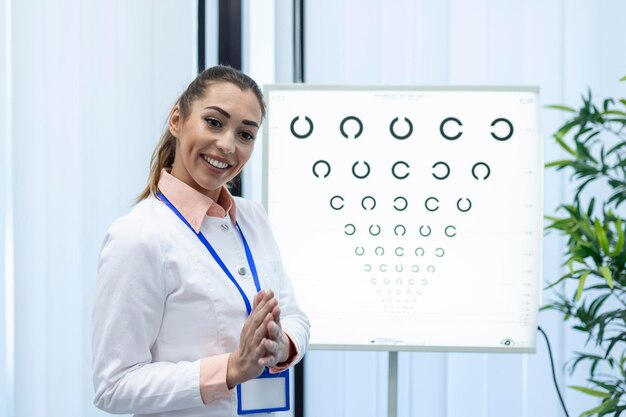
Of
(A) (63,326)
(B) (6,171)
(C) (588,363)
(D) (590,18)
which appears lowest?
(C) (588,363)

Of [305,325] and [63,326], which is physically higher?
[305,325]

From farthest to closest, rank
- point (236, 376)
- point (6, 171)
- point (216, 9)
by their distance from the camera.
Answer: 1. point (216, 9)
2. point (6, 171)
3. point (236, 376)

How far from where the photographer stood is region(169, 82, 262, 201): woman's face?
135cm

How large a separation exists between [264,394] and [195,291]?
0.82 feet

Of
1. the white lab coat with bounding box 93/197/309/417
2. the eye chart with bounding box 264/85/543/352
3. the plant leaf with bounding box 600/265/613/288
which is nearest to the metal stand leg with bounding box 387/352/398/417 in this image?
the eye chart with bounding box 264/85/543/352

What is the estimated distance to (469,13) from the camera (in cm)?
281

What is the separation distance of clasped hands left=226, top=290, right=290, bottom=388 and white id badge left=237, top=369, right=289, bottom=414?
3.6 inches

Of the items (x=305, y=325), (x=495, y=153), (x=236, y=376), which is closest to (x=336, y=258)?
(x=495, y=153)

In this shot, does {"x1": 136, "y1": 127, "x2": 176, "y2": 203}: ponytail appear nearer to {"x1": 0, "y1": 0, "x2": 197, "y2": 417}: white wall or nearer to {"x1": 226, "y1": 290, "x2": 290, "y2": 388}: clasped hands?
{"x1": 226, "y1": 290, "x2": 290, "y2": 388}: clasped hands

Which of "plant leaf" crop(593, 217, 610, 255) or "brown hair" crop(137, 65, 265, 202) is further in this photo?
"plant leaf" crop(593, 217, 610, 255)

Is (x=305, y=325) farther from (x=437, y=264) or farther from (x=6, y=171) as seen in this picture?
(x=6, y=171)

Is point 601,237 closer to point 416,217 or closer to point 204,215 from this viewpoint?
point 416,217

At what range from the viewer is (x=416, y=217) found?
2.28 meters

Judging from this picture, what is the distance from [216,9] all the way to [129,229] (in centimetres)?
193
